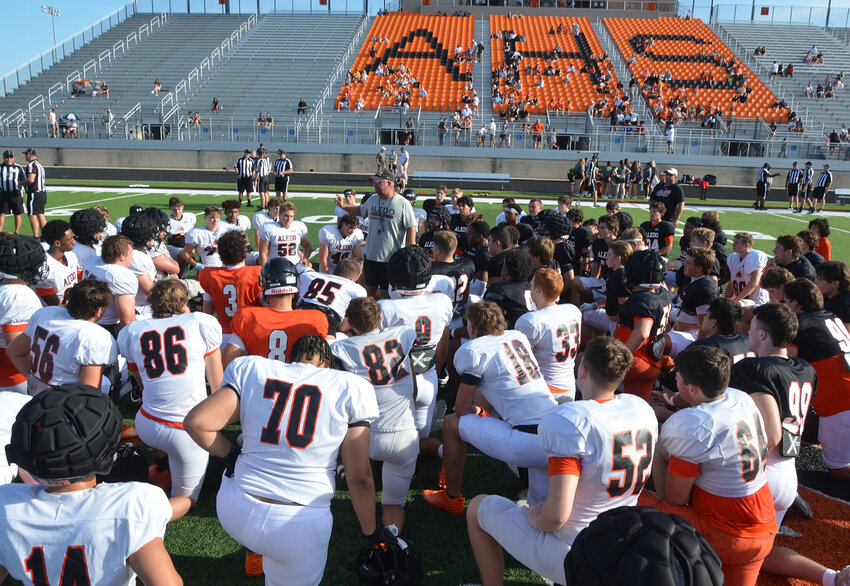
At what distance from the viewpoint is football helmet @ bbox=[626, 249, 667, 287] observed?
5.55 m

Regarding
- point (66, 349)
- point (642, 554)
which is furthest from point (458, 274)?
point (642, 554)

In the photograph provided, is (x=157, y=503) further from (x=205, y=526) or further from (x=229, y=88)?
(x=229, y=88)

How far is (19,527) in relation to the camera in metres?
2.23

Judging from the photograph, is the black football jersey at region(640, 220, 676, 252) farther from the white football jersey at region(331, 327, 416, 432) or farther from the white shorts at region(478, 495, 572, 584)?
the white shorts at region(478, 495, 572, 584)

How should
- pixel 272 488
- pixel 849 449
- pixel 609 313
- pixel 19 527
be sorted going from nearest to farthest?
1. pixel 19 527
2. pixel 272 488
3. pixel 849 449
4. pixel 609 313

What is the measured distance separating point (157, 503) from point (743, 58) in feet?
152

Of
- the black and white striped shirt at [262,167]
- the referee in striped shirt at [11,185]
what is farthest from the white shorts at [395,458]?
the black and white striped shirt at [262,167]

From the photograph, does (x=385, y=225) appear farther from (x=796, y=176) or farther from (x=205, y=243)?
(x=796, y=176)

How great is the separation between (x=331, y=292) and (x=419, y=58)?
120 feet

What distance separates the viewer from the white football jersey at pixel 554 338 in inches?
185

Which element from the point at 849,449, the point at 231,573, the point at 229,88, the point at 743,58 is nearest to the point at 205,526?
the point at 231,573

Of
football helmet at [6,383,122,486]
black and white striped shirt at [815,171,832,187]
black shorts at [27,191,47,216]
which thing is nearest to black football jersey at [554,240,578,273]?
football helmet at [6,383,122,486]

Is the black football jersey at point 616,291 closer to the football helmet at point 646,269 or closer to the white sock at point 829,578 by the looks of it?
the football helmet at point 646,269

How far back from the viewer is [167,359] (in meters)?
4.14
